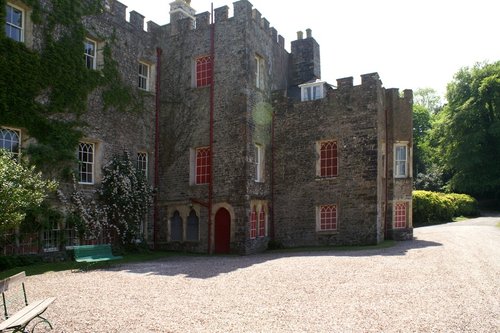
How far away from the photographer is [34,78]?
15.3 metres

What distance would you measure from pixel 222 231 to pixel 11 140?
352 inches

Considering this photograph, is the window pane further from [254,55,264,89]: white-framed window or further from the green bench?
[254,55,264,89]: white-framed window

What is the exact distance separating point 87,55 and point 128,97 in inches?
94.8

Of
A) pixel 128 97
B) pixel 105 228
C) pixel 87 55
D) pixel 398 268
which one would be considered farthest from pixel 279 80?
pixel 398 268

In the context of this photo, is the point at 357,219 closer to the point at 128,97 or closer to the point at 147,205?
Result: the point at 147,205

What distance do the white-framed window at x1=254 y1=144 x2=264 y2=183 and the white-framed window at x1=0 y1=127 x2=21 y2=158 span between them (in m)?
9.97

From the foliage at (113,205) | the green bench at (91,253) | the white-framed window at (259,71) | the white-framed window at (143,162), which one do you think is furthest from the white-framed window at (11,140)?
the white-framed window at (259,71)

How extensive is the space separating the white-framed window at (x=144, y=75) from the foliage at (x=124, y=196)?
3834mm

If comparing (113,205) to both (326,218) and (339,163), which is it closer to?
(326,218)

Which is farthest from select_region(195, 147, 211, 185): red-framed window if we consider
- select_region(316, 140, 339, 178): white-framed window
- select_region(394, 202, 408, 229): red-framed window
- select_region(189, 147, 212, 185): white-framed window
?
select_region(394, 202, 408, 229): red-framed window

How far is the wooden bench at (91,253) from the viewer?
13.6m

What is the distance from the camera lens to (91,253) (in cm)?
1429

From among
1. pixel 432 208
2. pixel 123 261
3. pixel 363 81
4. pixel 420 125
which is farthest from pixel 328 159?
pixel 420 125

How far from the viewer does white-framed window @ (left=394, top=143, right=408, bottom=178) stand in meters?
22.3
